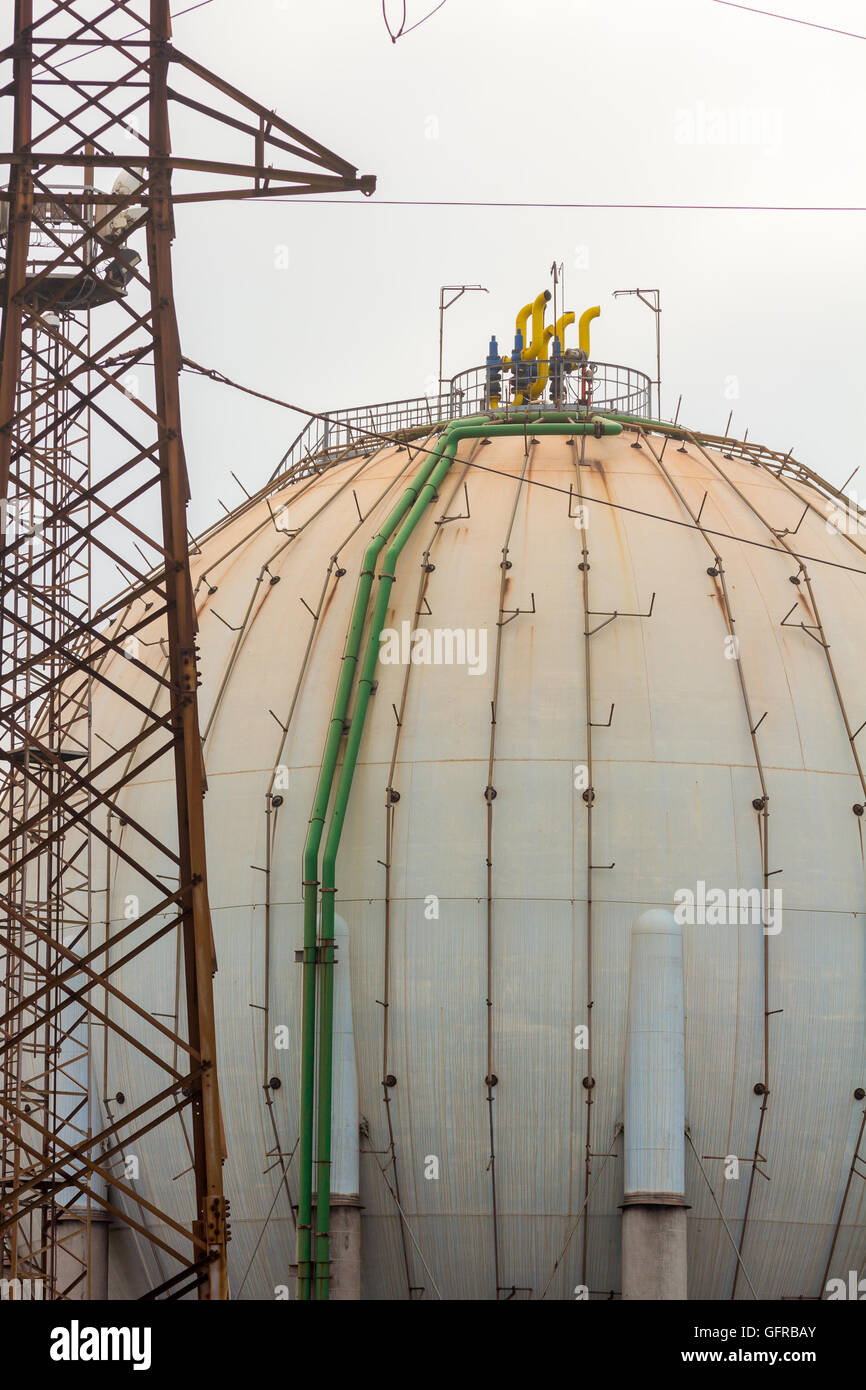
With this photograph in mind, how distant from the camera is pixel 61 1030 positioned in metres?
34.9

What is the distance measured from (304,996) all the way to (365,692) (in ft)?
17.0

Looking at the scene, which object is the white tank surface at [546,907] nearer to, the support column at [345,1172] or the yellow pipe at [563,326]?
the support column at [345,1172]

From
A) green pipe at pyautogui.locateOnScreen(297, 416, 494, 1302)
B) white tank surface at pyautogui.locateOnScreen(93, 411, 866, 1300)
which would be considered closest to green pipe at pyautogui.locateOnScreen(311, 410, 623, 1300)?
green pipe at pyautogui.locateOnScreen(297, 416, 494, 1302)

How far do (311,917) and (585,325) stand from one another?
1624 centimetres

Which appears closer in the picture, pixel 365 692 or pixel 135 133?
pixel 135 133

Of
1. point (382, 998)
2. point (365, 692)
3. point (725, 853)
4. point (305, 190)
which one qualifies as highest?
point (305, 190)

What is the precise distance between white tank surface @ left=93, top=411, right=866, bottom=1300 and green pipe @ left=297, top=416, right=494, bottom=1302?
0.52m

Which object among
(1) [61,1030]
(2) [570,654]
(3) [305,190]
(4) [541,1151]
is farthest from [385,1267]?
(3) [305,190]

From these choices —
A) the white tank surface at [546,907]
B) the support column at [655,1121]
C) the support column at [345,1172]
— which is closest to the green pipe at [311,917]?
the support column at [345,1172]

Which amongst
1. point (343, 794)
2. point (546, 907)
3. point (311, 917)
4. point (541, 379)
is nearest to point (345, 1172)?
point (311, 917)

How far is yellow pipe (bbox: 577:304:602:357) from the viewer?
4169 centimetres

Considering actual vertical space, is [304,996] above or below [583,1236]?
above
